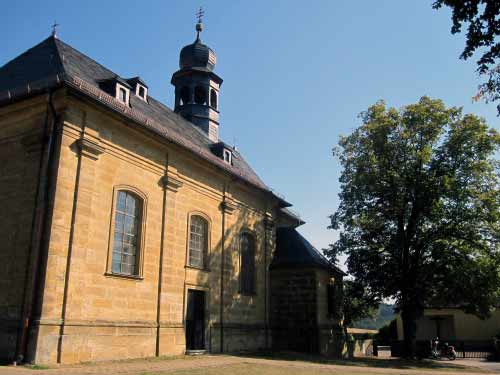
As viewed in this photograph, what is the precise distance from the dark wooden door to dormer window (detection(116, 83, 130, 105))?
7.47 metres

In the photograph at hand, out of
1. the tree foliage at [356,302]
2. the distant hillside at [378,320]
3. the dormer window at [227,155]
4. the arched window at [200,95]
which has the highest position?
the arched window at [200,95]

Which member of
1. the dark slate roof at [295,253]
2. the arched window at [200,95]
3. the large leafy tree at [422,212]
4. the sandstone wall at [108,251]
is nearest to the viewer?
the sandstone wall at [108,251]

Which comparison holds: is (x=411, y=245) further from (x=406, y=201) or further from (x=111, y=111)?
(x=111, y=111)

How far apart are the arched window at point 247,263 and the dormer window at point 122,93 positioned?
855 centimetres

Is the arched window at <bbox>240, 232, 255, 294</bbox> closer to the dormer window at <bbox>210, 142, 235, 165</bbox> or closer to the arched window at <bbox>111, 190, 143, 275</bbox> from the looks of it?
the dormer window at <bbox>210, 142, 235, 165</bbox>

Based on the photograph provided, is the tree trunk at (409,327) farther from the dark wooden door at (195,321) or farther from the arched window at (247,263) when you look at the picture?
the dark wooden door at (195,321)

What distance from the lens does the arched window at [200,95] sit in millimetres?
27008

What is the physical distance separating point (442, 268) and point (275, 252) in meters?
8.15

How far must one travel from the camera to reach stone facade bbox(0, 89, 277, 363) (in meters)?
12.6

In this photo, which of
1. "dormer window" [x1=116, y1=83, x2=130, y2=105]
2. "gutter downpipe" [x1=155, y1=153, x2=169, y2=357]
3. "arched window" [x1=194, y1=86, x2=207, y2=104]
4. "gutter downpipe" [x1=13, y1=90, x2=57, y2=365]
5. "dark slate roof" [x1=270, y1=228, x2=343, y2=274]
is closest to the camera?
"gutter downpipe" [x1=13, y1=90, x2=57, y2=365]

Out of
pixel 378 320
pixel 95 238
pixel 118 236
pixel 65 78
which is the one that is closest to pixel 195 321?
pixel 118 236

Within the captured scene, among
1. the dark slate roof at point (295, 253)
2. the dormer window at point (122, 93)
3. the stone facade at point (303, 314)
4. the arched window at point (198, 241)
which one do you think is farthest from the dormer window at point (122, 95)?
the stone facade at point (303, 314)

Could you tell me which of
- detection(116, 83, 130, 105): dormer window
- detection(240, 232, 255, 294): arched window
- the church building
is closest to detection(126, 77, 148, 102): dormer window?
the church building

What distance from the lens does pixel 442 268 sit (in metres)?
21.5
